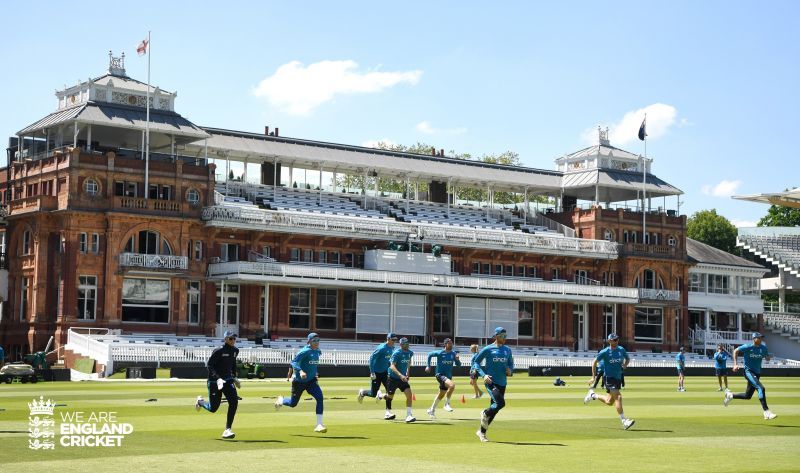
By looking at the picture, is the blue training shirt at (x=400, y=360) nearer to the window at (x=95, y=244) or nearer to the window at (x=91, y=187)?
the window at (x=95, y=244)

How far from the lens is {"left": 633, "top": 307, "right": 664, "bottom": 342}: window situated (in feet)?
294

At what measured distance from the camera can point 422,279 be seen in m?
76.1

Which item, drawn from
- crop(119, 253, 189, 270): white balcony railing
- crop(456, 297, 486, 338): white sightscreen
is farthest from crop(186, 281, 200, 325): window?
crop(456, 297, 486, 338): white sightscreen

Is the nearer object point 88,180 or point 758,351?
point 758,351

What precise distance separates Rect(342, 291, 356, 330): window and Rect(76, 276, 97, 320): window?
16175 mm

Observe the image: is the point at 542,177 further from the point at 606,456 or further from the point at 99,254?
the point at 606,456

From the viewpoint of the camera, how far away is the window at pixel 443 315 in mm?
80438

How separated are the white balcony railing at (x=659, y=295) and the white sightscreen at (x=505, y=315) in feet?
34.9

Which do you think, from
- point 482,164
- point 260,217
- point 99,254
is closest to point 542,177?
point 482,164

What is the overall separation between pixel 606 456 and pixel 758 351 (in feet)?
35.8

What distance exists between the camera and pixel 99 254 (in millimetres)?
67750

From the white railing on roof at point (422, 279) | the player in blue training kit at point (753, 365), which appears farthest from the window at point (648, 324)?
the player in blue training kit at point (753, 365)

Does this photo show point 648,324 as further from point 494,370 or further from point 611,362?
point 494,370

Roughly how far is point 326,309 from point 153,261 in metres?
12.5
